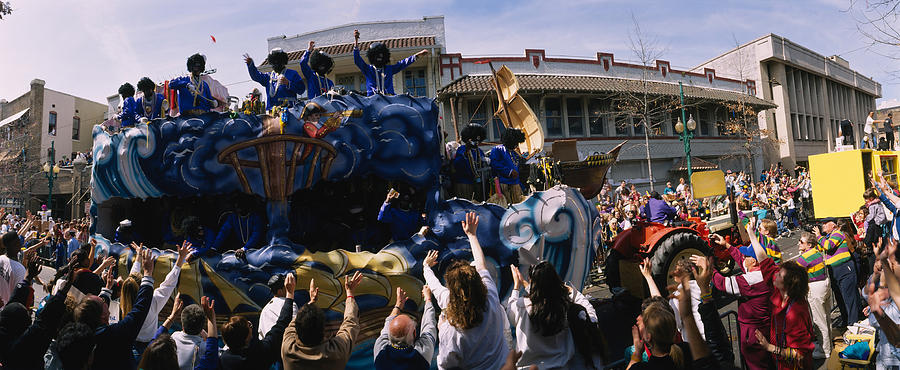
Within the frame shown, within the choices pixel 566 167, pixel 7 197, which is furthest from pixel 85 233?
pixel 7 197

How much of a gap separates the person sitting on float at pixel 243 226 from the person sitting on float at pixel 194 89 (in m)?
1.45

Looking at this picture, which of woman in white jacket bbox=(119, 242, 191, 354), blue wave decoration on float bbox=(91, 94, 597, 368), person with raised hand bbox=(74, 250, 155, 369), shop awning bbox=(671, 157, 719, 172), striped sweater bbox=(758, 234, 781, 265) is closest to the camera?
person with raised hand bbox=(74, 250, 155, 369)

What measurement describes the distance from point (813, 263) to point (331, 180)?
5.44m

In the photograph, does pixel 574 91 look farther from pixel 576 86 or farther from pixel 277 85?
pixel 277 85

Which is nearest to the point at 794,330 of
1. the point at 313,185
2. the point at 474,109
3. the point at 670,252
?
the point at 670,252

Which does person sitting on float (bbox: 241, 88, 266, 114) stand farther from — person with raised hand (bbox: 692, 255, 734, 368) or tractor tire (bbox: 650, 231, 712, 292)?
tractor tire (bbox: 650, 231, 712, 292)

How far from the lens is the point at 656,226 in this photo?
24.6 feet

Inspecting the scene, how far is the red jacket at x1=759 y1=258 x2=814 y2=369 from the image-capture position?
373cm

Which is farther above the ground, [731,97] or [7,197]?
[731,97]

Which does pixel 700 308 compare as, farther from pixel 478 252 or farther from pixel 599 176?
pixel 599 176

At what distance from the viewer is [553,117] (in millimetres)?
22141

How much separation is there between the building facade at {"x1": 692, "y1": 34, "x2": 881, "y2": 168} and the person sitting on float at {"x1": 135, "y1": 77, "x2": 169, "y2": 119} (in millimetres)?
27913

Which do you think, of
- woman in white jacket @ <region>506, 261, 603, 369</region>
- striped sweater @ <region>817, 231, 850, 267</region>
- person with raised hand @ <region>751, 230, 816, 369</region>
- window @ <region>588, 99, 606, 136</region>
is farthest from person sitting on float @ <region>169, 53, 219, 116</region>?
window @ <region>588, 99, 606, 136</region>

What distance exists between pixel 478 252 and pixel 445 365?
0.87 meters
